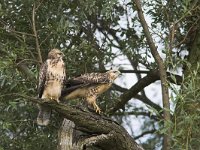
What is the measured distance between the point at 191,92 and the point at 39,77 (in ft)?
5.95

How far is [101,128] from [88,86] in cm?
104

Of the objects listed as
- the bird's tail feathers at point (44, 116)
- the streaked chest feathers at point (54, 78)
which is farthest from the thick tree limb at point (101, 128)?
the streaked chest feathers at point (54, 78)

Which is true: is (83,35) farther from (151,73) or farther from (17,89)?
(17,89)

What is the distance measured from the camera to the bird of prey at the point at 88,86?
6.96m

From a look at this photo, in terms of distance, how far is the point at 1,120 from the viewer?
794 centimetres

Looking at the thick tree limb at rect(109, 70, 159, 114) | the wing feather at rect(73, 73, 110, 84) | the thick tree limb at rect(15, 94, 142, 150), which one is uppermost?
the wing feather at rect(73, 73, 110, 84)

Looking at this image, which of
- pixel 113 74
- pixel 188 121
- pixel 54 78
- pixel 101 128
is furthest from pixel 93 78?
pixel 188 121

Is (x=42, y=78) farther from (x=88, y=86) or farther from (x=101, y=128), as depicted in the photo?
(x=101, y=128)

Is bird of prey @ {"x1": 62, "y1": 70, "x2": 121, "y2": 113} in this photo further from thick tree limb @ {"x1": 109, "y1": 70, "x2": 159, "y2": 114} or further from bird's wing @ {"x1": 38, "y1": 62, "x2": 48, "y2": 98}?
thick tree limb @ {"x1": 109, "y1": 70, "x2": 159, "y2": 114}

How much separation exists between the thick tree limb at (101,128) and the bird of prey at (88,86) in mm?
629

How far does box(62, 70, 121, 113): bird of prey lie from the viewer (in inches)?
274

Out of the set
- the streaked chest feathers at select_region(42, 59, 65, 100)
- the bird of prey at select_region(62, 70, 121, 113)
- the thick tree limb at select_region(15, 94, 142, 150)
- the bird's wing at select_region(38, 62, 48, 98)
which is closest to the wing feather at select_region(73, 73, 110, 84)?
the bird of prey at select_region(62, 70, 121, 113)

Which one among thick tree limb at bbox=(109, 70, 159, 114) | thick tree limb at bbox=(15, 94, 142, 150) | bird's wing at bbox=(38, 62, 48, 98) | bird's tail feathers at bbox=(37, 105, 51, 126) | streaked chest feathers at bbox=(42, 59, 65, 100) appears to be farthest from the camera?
thick tree limb at bbox=(109, 70, 159, 114)

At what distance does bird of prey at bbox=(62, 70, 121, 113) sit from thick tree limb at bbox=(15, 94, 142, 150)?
2.06 ft
